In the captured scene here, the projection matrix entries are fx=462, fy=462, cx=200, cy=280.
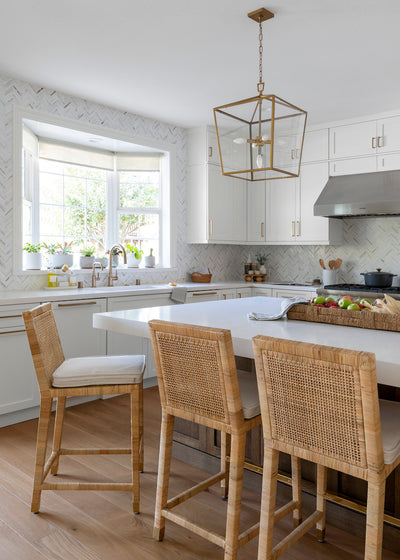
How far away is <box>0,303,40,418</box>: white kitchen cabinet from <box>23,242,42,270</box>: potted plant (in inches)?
31.8

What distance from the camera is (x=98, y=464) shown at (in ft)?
8.84

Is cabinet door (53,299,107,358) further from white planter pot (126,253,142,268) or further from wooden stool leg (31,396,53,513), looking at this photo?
wooden stool leg (31,396,53,513)

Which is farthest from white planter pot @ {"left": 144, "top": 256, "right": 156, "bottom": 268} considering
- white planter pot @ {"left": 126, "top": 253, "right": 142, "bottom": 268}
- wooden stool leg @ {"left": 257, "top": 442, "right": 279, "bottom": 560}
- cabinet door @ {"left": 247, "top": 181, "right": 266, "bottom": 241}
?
wooden stool leg @ {"left": 257, "top": 442, "right": 279, "bottom": 560}

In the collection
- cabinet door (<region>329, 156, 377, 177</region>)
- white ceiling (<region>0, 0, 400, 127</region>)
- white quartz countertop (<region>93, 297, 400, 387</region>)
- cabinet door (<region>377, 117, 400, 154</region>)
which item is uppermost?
white ceiling (<region>0, 0, 400, 127</region>)

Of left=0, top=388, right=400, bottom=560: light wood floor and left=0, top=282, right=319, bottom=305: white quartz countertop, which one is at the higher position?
left=0, top=282, right=319, bottom=305: white quartz countertop

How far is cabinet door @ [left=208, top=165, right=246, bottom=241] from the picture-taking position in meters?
5.21

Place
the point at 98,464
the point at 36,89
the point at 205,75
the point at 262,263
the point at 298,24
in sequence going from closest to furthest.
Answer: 1. the point at 98,464
2. the point at 298,24
3. the point at 205,75
4. the point at 36,89
5. the point at 262,263

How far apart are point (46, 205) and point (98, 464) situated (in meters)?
2.63

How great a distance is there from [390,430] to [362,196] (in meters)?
3.38

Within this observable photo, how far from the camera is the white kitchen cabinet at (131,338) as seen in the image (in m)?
3.95

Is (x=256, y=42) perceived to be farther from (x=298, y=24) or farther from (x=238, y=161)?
(x=238, y=161)

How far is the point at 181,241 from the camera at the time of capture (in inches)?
209

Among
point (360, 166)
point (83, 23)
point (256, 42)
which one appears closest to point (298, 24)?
point (256, 42)

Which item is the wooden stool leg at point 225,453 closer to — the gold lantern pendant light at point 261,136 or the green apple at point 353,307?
the green apple at point 353,307
